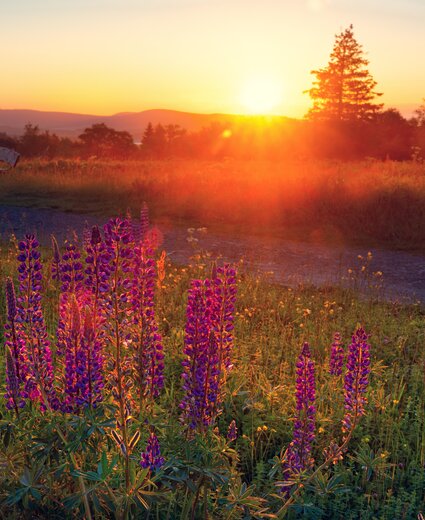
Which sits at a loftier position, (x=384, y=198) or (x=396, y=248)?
(x=384, y=198)

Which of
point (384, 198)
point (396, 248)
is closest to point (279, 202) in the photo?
point (384, 198)

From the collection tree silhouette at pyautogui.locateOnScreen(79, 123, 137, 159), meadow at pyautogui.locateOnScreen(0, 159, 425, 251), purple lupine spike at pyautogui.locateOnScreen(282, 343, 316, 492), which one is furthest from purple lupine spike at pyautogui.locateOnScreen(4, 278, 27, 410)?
tree silhouette at pyautogui.locateOnScreen(79, 123, 137, 159)

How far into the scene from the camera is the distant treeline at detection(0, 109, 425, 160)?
43.0 meters

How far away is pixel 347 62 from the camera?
183 feet

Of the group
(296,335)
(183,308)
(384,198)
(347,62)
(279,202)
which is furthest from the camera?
(347,62)

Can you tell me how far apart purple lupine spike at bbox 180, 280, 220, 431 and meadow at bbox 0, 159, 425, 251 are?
970 cm

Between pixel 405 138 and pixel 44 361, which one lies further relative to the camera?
pixel 405 138

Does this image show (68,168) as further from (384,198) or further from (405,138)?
(405,138)

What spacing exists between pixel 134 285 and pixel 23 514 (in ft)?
4.62

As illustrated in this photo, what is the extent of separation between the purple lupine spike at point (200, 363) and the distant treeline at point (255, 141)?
111ft

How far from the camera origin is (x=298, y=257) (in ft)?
39.1

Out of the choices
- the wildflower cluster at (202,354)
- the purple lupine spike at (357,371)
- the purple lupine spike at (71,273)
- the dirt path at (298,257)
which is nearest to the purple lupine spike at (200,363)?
the wildflower cluster at (202,354)

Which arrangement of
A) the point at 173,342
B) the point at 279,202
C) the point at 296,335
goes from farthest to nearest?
the point at 279,202 < the point at 296,335 < the point at 173,342

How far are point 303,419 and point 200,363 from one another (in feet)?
2.36
